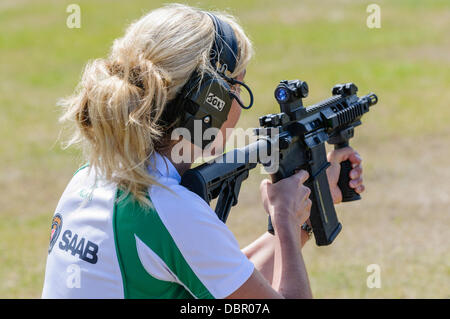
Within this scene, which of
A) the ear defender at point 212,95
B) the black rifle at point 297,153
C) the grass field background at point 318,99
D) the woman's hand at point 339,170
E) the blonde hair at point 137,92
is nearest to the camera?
the blonde hair at point 137,92

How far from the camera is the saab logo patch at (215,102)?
108 inches

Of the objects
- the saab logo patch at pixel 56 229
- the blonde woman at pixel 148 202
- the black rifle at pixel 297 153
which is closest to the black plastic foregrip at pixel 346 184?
the black rifle at pixel 297 153

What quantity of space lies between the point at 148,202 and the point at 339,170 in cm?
177

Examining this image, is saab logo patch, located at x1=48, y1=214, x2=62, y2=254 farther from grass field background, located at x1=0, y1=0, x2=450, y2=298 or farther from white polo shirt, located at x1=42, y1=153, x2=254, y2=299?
grass field background, located at x1=0, y1=0, x2=450, y2=298

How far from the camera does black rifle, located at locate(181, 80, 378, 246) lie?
9.29 ft

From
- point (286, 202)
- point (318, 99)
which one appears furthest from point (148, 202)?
point (318, 99)

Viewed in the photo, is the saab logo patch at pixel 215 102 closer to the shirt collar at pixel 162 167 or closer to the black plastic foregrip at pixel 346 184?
the shirt collar at pixel 162 167

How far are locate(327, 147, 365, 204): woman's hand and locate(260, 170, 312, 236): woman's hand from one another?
2.61ft

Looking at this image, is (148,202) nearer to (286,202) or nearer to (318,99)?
(286,202)

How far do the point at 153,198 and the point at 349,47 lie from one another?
50.1 feet

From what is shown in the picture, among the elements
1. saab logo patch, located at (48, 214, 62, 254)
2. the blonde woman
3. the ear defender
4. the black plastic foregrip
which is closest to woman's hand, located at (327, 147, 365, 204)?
the black plastic foregrip

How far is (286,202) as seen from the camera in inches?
116

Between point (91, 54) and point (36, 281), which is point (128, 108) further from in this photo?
point (91, 54)

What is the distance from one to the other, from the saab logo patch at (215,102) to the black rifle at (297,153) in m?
0.22
